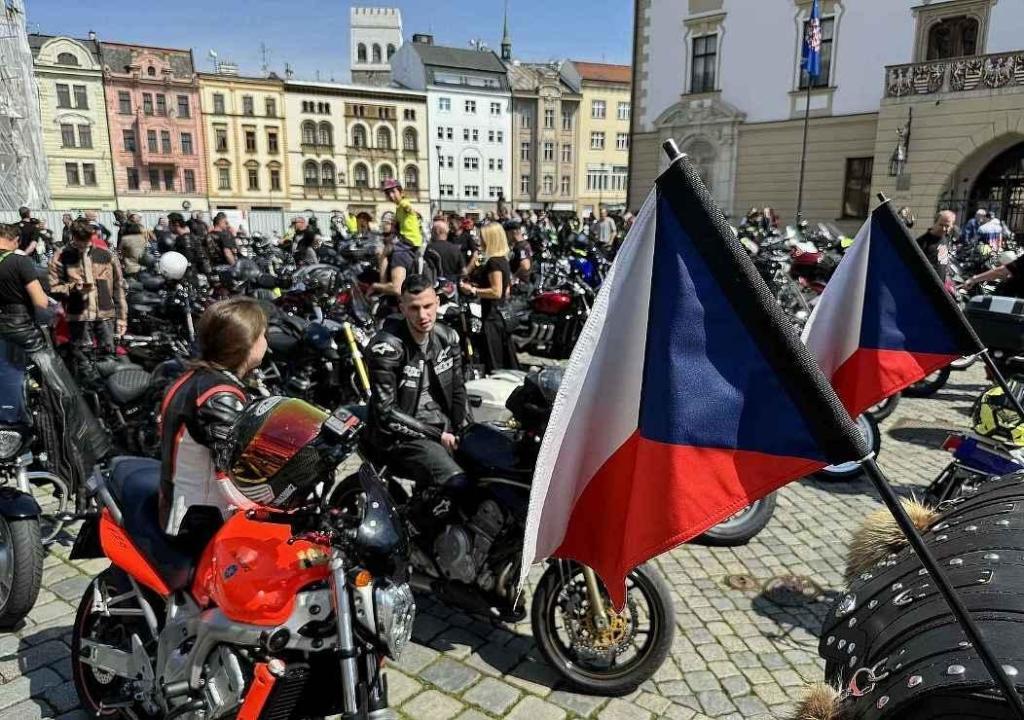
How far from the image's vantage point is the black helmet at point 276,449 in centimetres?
191

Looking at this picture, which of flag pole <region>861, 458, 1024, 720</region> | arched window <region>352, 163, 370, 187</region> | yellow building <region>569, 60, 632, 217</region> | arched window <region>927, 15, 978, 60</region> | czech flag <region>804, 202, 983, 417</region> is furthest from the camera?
yellow building <region>569, 60, 632, 217</region>

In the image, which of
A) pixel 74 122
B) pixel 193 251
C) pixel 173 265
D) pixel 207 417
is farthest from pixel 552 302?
pixel 74 122

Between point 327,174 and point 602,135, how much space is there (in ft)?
98.1

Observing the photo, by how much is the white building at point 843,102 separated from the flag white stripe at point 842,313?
901 inches

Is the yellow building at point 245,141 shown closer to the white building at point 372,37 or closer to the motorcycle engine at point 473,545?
the white building at point 372,37

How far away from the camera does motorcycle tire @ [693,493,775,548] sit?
14.9 feet

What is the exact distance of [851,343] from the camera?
10.1 ft

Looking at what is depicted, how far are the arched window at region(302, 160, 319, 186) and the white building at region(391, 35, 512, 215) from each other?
11243 mm

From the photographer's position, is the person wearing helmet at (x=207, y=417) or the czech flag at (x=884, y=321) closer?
the person wearing helmet at (x=207, y=417)

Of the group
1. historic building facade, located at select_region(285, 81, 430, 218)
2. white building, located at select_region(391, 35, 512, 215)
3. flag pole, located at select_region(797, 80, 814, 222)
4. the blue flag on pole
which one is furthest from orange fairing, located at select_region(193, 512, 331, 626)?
white building, located at select_region(391, 35, 512, 215)

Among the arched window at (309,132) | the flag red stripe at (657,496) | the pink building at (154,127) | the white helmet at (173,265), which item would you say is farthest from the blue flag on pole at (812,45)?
the arched window at (309,132)

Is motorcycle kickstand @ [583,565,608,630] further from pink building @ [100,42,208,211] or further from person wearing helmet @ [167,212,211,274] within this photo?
pink building @ [100,42,208,211]

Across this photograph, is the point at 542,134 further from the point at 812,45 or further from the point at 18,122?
the point at 18,122

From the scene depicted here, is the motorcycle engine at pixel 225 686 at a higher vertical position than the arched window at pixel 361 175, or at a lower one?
lower
